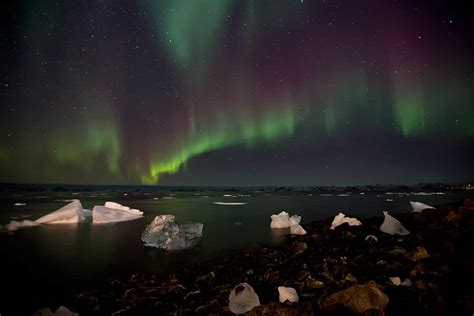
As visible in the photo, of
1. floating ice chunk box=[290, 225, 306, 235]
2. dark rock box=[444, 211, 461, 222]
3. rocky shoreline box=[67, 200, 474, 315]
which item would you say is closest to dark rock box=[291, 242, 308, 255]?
rocky shoreline box=[67, 200, 474, 315]

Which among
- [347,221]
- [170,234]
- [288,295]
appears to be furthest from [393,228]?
[170,234]

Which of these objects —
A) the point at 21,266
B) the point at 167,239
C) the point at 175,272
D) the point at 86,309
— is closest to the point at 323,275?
the point at 175,272

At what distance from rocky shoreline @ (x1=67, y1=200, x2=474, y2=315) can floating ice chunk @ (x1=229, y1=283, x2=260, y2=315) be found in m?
0.15

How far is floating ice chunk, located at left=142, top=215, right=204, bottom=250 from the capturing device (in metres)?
10.3

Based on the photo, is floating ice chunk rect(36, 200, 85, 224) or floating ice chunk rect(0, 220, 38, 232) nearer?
floating ice chunk rect(0, 220, 38, 232)

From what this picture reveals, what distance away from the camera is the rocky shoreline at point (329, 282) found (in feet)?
15.1

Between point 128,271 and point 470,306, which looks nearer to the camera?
point 470,306

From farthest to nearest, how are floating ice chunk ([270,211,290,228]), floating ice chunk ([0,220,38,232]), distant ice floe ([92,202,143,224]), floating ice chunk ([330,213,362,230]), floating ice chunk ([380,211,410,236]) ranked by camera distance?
1. distant ice floe ([92,202,143,224])
2. floating ice chunk ([270,211,290,228])
3. floating ice chunk ([0,220,38,232])
4. floating ice chunk ([330,213,362,230])
5. floating ice chunk ([380,211,410,236])

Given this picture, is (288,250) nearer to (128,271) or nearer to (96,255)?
(128,271)

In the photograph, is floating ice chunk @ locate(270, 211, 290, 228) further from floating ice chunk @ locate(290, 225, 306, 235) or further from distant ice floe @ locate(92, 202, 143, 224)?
distant ice floe @ locate(92, 202, 143, 224)

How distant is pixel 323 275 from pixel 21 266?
8423 millimetres

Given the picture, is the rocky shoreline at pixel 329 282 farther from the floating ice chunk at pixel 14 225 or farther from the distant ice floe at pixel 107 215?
the floating ice chunk at pixel 14 225

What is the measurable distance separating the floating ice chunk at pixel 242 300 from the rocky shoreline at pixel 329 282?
15 cm

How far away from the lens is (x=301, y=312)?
412 centimetres
